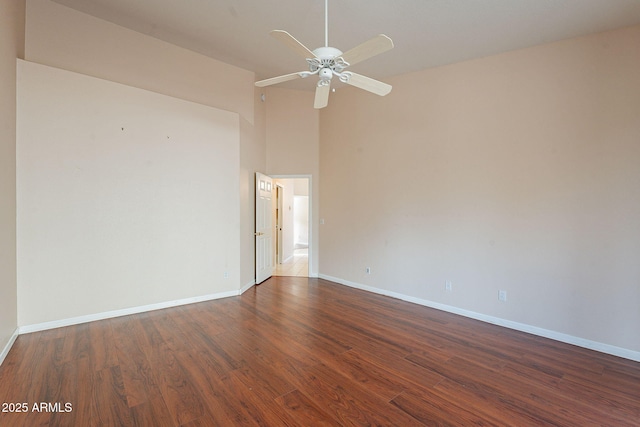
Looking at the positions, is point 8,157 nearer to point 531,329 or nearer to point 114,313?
point 114,313

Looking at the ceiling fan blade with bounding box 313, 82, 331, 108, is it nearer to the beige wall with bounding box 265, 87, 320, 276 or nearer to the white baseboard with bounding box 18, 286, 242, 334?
the beige wall with bounding box 265, 87, 320, 276

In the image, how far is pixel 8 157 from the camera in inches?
108

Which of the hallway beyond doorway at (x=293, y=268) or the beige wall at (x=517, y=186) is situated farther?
the hallway beyond doorway at (x=293, y=268)

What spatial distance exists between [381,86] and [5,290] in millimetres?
3893

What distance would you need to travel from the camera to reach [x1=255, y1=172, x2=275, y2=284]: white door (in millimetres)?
5321

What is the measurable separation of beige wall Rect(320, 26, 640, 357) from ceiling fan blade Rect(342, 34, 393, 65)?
8.12 ft

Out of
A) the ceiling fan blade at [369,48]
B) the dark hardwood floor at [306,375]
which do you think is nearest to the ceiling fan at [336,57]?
the ceiling fan blade at [369,48]

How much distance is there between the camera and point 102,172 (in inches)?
137

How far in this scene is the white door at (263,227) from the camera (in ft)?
17.5

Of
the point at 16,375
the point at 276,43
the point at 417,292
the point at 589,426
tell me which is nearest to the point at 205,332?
the point at 16,375

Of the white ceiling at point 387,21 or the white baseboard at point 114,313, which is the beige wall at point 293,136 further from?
the white baseboard at point 114,313

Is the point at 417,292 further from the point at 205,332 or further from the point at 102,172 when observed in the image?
the point at 102,172

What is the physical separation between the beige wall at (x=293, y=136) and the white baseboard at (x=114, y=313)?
2.37 m

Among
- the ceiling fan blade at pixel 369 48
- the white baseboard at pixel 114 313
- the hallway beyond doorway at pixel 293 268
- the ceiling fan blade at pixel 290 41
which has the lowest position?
the hallway beyond doorway at pixel 293 268
